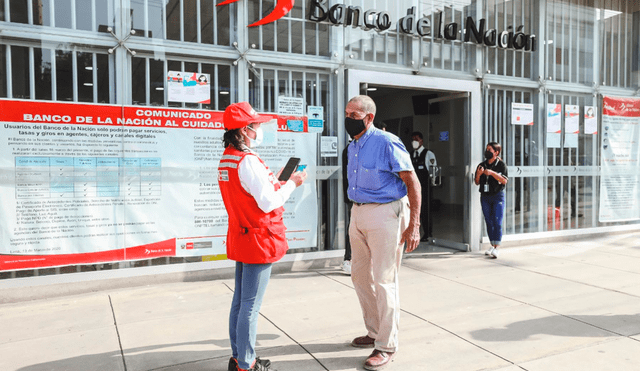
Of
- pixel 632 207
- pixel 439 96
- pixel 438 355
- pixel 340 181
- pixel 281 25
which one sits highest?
pixel 281 25

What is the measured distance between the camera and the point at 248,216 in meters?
3.11

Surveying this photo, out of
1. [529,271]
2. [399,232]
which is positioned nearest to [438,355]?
[399,232]

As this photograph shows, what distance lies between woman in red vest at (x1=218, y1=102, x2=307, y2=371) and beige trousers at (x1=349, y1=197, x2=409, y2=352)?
2.29 ft

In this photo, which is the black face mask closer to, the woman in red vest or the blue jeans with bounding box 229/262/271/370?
the woman in red vest

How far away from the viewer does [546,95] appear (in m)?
8.55

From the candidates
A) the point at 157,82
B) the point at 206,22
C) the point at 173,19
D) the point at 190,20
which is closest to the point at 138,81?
the point at 157,82

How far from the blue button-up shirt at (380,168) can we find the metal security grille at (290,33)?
10.2 ft

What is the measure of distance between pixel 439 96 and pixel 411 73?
51.7 inches

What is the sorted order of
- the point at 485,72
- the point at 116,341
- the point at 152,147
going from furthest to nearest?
the point at 485,72, the point at 152,147, the point at 116,341

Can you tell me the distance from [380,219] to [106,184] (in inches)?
131

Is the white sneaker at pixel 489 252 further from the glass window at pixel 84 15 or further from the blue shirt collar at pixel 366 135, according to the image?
the glass window at pixel 84 15

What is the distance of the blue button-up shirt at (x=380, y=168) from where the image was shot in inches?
142

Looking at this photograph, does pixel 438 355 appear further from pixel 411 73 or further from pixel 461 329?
pixel 411 73

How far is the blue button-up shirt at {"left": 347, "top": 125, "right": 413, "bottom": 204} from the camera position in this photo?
361cm
